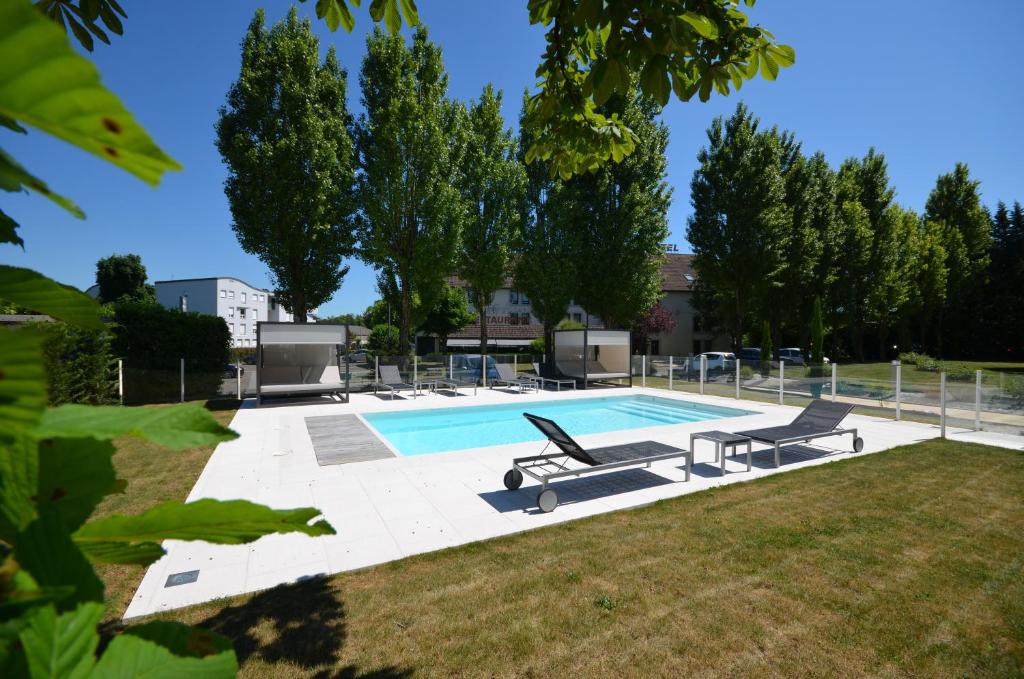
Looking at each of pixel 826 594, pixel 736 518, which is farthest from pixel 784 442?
pixel 826 594

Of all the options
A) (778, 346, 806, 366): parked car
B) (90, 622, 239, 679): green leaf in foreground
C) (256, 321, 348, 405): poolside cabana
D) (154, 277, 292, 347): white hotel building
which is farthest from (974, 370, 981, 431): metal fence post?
(154, 277, 292, 347): white hotel building

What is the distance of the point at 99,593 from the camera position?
46 cm

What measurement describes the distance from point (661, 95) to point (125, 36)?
120 inches

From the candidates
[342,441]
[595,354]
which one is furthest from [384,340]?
[342,441]

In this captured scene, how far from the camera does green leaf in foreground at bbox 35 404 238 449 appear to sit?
34 centimetres

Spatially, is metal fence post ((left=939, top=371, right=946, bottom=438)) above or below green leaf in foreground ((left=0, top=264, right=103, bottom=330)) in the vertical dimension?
below

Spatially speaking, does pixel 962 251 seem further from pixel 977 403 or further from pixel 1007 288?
pixel 977 403

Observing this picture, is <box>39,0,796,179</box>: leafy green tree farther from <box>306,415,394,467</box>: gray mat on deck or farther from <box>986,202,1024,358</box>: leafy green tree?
<box>986,202,1024,358</box>: leafy green tree

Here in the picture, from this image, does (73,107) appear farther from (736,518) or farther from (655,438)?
(655,438)

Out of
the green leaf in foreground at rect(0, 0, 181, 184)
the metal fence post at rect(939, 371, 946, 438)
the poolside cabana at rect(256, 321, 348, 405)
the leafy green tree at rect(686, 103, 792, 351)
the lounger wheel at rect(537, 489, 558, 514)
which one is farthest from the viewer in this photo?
the leafy green tree at rect(686, 103, 792, 351)

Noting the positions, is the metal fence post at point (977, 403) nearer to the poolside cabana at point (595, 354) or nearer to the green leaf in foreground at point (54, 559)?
the poolside cabana at point (595, 354)

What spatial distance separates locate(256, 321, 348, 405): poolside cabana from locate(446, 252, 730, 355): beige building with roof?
2864 cm

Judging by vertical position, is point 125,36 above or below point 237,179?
below

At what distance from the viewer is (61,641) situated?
1.44 ft
